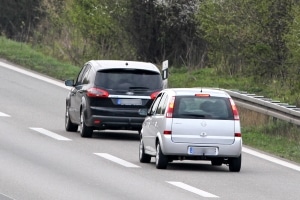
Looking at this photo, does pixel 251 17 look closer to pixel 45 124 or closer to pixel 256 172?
pixel 45 124

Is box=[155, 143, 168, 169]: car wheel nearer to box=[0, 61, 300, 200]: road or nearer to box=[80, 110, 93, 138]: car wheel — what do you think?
box=[0, 61, 300, 200]: road

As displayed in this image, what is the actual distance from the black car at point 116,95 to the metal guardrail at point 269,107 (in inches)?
97.2

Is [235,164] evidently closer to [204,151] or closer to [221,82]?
[204,151]

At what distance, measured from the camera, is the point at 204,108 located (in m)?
20.7

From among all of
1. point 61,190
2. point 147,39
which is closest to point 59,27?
point 147,39

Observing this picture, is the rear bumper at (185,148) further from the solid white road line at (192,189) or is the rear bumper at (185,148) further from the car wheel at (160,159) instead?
the solid white road line at (192,189)

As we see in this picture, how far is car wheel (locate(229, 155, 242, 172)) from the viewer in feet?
67.8

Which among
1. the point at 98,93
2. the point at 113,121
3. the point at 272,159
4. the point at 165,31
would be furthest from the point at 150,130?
the point at 165,31

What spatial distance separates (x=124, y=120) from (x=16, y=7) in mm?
24025

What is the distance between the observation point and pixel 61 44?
42.5 meters

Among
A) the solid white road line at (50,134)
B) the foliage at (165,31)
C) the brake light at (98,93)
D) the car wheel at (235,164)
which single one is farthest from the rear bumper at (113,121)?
the foliage at (165,31)

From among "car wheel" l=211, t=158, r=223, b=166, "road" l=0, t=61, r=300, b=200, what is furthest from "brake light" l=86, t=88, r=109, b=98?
"car wheel" l=211, t=158, r=223, b=166

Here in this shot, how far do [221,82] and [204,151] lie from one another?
1388cm

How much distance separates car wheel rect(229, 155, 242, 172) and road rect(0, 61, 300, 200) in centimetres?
14
